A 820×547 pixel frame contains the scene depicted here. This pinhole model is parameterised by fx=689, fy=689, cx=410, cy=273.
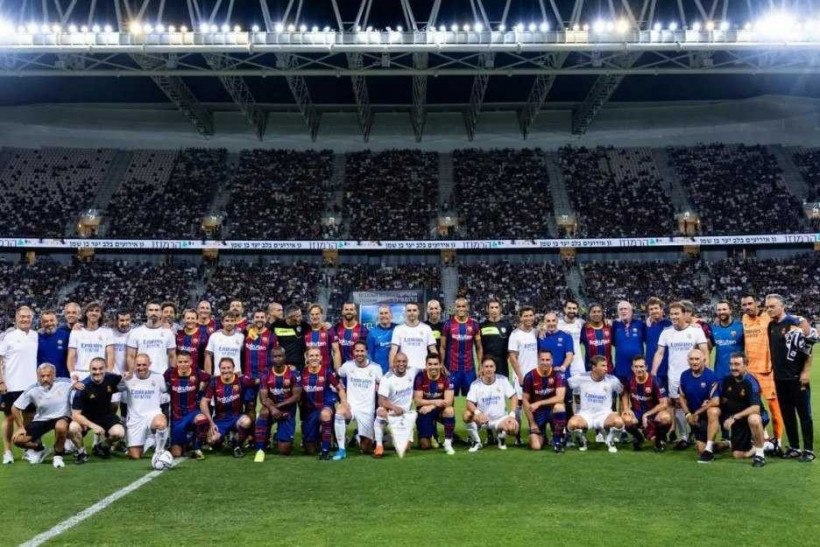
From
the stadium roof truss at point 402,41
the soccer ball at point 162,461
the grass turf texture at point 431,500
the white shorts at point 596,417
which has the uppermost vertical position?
the stadium roof truss at point 402,41

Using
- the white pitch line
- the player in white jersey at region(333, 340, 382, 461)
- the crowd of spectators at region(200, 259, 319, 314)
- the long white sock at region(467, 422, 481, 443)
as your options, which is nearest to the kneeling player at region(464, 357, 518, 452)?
the long white sock at region(467, 422, 481, 443)

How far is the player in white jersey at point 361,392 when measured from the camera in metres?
8.62

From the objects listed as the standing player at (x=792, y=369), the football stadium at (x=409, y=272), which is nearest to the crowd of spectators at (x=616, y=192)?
the football stadium at (x=409, y=272)

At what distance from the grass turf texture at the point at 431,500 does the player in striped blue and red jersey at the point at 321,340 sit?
143 cm

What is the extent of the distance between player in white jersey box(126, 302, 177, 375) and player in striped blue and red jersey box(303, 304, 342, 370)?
1.84 meters

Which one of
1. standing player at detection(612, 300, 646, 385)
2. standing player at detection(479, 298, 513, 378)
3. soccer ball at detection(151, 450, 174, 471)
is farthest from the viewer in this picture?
standing player at detection(479, 298, 513, 378)

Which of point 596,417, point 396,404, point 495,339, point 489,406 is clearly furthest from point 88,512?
point 596,417

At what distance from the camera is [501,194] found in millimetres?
39625

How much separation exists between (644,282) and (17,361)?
3195cm

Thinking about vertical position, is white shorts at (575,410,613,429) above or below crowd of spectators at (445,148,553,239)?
below

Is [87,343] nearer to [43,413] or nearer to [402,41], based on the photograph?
[43,413]

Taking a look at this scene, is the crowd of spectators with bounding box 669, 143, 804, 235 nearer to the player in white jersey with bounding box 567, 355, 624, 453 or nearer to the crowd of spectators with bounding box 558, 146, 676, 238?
the crowd of spectators with bounding box 558, 146, 676, 238

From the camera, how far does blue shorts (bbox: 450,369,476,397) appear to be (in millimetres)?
9703

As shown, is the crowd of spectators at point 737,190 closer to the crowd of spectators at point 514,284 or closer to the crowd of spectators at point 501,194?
the crowd of spectators at point 501,194
